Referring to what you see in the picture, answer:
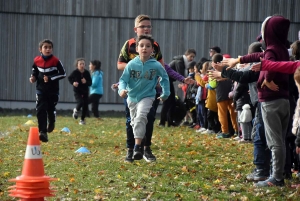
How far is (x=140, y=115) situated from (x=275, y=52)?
2.56m

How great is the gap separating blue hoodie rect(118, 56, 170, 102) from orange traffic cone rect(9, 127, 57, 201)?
347 cm

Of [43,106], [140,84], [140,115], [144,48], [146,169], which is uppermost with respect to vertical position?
[144,48]

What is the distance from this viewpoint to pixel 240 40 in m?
29.2

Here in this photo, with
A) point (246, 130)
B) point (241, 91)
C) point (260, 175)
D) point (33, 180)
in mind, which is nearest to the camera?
point (33, 180)

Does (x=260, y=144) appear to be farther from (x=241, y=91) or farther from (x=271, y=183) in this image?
(x=241, y=91)

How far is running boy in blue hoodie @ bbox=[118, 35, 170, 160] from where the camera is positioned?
10.4m

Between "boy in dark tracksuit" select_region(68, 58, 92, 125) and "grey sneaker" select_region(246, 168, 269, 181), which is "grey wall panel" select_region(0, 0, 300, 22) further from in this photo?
"grey sneaker" select_region(246, 168, 269, 181)

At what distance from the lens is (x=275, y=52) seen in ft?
27.9

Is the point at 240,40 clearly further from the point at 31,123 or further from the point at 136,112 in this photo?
the point at 136,112

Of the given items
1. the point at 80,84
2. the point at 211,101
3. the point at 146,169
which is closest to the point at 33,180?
the point at 146,169

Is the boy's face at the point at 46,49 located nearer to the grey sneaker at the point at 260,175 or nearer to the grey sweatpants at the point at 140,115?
the grey sweatpants at the point at 140,115

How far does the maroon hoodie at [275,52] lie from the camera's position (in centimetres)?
852

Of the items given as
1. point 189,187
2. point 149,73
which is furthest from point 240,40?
point 189,187

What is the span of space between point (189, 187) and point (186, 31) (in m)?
20.8
